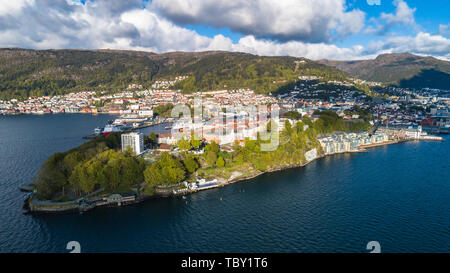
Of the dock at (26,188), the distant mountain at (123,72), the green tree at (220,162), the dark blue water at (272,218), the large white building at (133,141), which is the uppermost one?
the distant mountain at (123,72)

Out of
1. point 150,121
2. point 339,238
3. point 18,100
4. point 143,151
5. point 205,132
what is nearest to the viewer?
point 339,238

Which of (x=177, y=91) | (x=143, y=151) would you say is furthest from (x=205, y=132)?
(x=177, y=91)

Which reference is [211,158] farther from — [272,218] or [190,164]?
[272,218]

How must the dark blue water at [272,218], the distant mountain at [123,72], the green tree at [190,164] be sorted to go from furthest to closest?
the distant mountain at [123,72] < the green tree at [190,164] < the dark blue water at [272,218]

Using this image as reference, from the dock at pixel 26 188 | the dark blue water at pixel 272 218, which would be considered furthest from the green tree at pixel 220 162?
the dock at pixel 26 188

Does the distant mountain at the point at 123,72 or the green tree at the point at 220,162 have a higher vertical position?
the distant mountain at the point at 123,72

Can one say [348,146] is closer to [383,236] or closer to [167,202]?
[383,236]

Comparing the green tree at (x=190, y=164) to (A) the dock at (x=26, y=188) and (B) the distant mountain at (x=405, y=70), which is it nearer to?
(A) the dock at (x=26, y=188)
